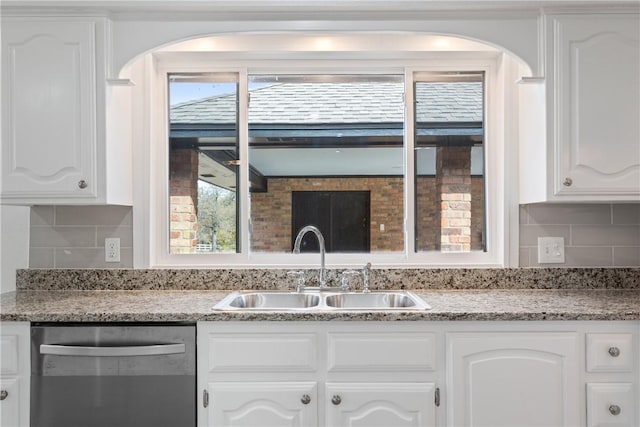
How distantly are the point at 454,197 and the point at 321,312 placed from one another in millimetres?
1060

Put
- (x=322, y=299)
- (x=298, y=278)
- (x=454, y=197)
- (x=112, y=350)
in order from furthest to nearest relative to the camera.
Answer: (x=454, y=197), (x=298, y=278), (x=322, y=299), (x=112, y=350)

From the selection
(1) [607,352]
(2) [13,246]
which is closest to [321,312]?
(1) [607,352]

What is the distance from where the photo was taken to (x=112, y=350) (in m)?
1.63

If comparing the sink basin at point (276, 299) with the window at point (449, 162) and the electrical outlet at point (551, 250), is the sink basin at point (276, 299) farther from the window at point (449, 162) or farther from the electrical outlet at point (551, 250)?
the electrical outlet at point (551, 250)

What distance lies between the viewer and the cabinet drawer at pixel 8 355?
5.44 feet

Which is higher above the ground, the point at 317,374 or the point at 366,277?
the point at 366,277

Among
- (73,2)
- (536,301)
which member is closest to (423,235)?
(536,301)

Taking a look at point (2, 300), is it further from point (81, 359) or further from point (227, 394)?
point (227, 394)

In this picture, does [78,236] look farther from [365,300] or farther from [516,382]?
[516,382]

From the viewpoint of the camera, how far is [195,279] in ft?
7.25

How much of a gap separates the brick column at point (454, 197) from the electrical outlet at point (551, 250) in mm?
334

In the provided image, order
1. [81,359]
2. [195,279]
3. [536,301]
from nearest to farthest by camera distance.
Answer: [81,359] < [536,301] < [195,279]

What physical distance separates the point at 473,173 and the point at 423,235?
41 centimetres

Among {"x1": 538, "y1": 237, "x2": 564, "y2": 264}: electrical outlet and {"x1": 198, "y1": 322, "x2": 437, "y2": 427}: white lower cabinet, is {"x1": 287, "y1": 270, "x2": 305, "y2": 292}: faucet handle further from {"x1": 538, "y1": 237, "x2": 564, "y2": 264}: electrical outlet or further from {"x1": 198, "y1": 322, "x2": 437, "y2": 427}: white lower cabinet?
{"x1": 538, "y1": 237, "x2": 564, "y2": 264}: electrical outlet
